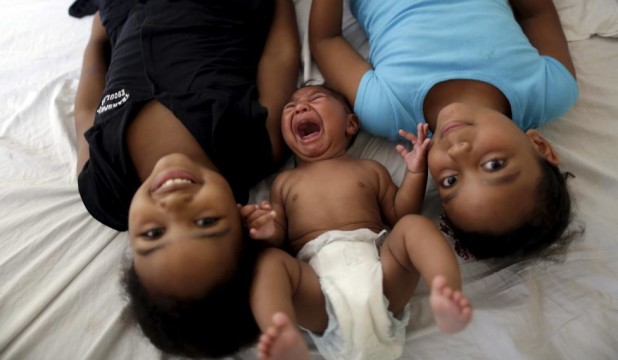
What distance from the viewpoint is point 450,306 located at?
0.58 meters

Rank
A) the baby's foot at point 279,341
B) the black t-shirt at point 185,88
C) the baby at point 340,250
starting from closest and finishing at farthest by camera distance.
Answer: the baby's foot at point 279,341
the baby at point 340,250
the black t-shirt at point 185,88

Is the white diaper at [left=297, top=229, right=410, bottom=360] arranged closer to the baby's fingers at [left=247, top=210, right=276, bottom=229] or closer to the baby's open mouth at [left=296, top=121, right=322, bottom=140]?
the baby's fingers at [left=247, top=210, right=276, bottom=229]

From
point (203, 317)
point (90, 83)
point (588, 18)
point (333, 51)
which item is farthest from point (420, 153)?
point (90, 83)

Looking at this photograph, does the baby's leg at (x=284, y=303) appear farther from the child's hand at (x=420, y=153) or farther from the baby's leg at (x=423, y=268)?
the child's hand at (x=420, y=153)

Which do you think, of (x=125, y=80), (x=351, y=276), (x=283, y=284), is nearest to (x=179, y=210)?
(x=283, y=284)

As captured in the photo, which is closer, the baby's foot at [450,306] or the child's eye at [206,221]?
the baby's foot at [450,306]

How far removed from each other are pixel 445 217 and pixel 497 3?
0.51 meters

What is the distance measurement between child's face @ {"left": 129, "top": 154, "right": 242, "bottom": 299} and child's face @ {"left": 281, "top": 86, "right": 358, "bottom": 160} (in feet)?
0.84

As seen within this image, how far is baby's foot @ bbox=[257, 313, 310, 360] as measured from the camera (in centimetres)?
58

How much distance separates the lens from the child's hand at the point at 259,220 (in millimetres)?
759

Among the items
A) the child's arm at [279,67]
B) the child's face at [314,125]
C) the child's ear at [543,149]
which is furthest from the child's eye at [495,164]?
the child's arm at [279,67]

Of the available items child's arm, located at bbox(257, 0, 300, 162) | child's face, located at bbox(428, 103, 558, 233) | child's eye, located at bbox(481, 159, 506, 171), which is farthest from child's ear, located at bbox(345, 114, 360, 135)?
child's eye, located at bbox(481, 159, 506, 171)

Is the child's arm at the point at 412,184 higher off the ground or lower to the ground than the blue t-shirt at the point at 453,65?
lower

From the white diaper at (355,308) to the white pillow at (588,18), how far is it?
0.74m
